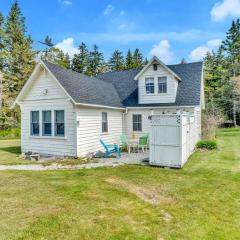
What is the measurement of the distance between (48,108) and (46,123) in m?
0.88

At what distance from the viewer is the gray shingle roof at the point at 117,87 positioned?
13511 millimetres

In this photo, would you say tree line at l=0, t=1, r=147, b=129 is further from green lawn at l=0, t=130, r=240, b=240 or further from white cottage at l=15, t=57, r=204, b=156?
green lawn at l=0, t=130, r=240, b=240

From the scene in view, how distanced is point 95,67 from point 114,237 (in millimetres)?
49343

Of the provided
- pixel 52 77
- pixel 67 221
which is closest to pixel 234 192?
pixel 67 221

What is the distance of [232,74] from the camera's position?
4047 cm

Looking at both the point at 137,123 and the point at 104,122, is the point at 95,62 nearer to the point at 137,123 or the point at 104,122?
the point at 137,123

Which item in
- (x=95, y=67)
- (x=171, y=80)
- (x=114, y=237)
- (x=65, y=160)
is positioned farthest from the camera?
(x=95, y=67)

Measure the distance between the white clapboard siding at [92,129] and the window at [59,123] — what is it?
42.2 inches

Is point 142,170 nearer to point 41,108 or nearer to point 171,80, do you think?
point 41,108

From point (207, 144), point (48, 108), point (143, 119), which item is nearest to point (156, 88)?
point (143, 119)

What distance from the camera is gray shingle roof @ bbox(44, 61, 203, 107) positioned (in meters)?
13.5

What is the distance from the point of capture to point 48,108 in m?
13.6

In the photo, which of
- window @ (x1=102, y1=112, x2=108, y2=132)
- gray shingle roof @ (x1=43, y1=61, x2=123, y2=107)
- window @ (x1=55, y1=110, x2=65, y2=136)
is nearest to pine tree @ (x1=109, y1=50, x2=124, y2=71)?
gray shingle roof @ (x1=43, y1=61, x2=123, y2=107)

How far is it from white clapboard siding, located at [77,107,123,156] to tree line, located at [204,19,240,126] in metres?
22.8
